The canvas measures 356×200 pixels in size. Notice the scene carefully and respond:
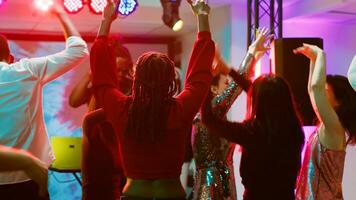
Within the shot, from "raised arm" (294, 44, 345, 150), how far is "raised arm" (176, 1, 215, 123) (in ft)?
1.69

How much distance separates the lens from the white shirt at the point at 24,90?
7.01ft

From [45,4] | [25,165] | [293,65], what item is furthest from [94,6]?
Result: [25,165]

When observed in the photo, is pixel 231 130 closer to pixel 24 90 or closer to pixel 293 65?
pixel 24 90

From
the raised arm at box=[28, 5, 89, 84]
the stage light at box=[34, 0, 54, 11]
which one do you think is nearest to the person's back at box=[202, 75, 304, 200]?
the raised arm at box=[28, 5, 89, 84]

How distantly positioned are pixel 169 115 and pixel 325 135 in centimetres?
78

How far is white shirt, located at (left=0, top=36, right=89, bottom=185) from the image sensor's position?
7.01 feet

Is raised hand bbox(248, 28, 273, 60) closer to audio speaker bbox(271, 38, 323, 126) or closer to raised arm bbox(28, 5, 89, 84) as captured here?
raised arm bbox(28, 5, 89, 84)

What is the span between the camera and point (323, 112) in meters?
2.16

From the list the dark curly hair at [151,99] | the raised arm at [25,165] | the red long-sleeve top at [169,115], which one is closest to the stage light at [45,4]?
the red long-sleeve top at [169,115]

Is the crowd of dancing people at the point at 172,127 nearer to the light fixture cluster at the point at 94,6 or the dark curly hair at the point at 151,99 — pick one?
the dark curly hair at the point at 151,99

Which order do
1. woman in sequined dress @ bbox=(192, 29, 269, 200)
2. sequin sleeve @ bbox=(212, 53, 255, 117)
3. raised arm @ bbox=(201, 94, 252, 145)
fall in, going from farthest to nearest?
woman in sequined dress @ bbox=(192, 29, 269, 200)
sequin sleeve @ bbox=(212, 53, 255, 117)
raised arm @ bbox=(201, 94, 252, 145)

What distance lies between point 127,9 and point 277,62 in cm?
171

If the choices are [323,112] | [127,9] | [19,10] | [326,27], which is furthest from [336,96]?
[19,10]

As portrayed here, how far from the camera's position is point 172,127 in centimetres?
188
